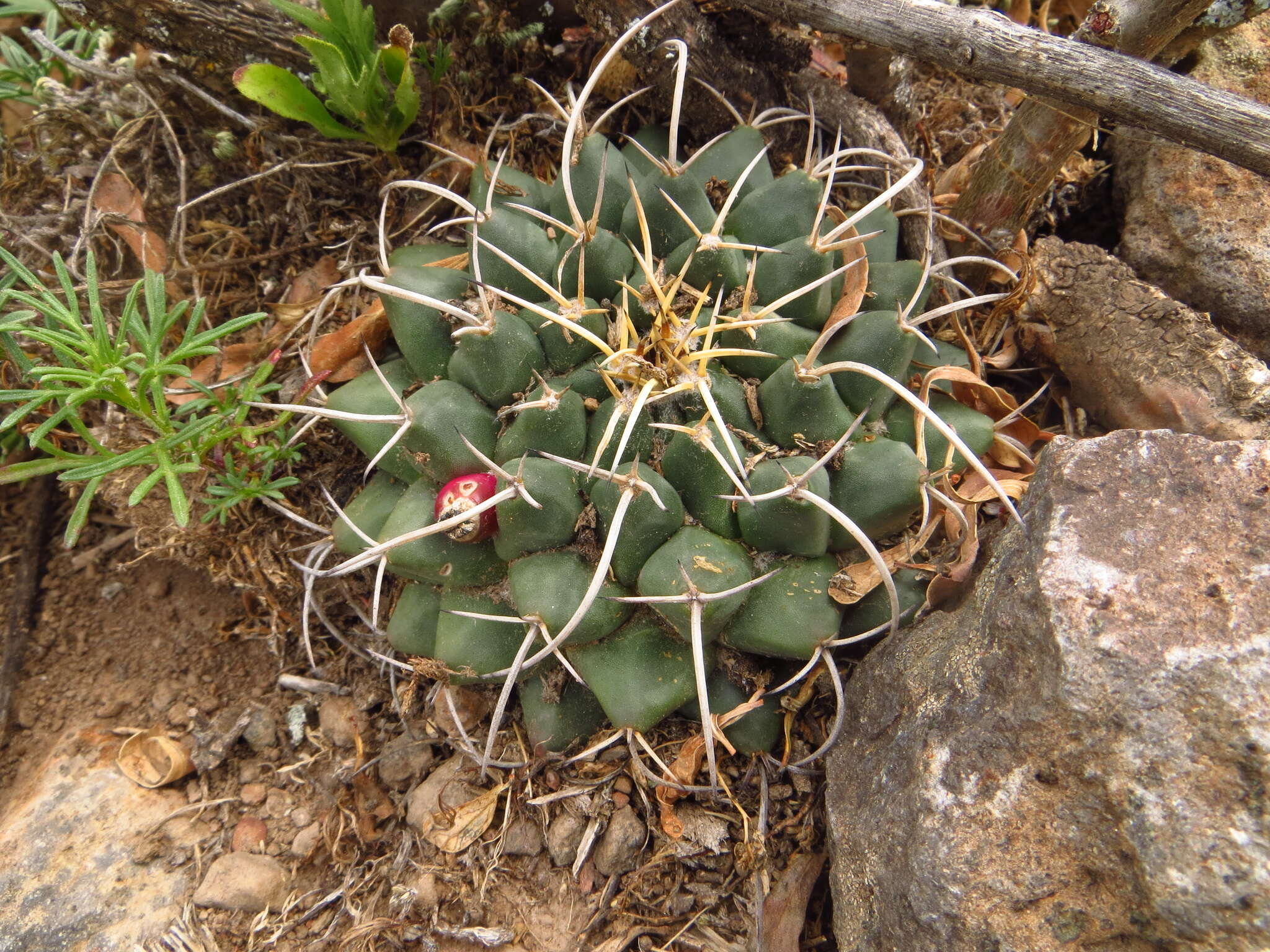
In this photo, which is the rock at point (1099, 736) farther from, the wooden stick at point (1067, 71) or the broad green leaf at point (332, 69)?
the broad green leaf at point (332, 69)

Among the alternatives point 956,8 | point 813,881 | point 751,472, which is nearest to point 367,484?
point 751,472

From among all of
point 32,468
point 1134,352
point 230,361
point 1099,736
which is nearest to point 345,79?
point 230,361

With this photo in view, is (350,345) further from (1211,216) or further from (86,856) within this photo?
(1211,216)

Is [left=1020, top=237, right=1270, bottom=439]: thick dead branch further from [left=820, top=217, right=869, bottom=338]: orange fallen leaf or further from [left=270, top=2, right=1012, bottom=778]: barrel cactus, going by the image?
[left=820, top=217, right=869, bottom=338]: orange fallen leaf

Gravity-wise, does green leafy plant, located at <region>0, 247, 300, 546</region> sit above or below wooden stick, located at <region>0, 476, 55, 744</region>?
above

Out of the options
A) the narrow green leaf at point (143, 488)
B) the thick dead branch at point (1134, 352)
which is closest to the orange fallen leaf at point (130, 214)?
the narrow green leaf at point (143, 488)

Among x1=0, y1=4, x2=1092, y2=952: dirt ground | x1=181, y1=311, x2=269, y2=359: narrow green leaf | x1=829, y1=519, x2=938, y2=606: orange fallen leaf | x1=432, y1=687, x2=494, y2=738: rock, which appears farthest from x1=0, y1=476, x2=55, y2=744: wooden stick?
x1=829, y1=519, x2=938, y2=606: orange fallen leaf

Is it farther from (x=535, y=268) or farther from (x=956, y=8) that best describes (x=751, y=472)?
(x=956, y=8)
